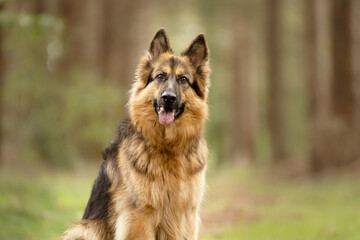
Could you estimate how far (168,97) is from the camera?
6070 millimetres

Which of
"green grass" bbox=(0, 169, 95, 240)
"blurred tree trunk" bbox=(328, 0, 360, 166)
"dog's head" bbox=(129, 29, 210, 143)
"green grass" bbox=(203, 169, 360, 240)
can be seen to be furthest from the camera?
"blurred tree trunk" bbox=(328, 0, 360, 166)

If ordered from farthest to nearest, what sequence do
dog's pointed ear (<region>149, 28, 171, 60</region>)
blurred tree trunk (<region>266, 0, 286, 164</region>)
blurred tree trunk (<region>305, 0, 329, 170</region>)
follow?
1. blurred tree trunk (<region>266, 0, 286, 164</region>)
2. blurred tree trunk (<region>305, 0, 329, 170</region>)
3. dog's pointed ear (<region>149, 28, 171, 60</region>)

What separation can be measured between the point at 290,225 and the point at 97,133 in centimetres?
970

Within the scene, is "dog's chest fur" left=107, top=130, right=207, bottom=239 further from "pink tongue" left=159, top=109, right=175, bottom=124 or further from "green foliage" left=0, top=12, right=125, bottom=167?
"green foliage" left=0, top=12, right=125, bottom=167

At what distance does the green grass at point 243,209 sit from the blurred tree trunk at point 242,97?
11081mm

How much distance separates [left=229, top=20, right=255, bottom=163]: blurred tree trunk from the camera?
95.5ft

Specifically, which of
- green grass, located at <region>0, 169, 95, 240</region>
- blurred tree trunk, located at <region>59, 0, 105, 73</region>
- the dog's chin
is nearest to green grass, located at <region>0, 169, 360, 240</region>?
green grass, located at <region>0, 169, 95, 240</region>

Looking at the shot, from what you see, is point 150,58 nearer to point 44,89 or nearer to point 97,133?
point 44,89

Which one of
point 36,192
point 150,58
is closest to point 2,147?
point 36,192

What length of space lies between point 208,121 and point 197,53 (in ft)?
22.7

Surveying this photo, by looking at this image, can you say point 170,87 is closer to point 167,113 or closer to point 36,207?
point 167,113

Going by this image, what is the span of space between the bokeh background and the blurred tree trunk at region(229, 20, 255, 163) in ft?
0.21

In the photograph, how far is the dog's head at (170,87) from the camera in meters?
6.18

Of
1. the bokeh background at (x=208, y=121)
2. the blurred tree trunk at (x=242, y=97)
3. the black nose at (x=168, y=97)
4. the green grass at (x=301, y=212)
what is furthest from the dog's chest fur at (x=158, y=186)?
the blurred tree trunk at (x=242, y=97)
